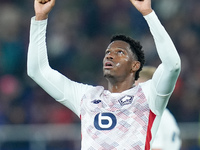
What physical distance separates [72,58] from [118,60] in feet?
19.7

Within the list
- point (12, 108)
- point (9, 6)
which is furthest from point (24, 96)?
point (9, 6)

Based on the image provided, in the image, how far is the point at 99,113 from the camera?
183 inches

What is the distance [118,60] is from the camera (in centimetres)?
479

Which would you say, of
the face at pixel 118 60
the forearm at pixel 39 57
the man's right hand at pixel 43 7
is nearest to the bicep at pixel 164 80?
the face at pixel 118 60

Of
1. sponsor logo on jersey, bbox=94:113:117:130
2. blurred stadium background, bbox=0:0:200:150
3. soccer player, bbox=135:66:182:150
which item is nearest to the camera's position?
sponsor logo on jersey, bbox=94:113:117:130

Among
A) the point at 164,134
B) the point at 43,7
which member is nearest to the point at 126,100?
the point at 43,7

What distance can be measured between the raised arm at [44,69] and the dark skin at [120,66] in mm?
261

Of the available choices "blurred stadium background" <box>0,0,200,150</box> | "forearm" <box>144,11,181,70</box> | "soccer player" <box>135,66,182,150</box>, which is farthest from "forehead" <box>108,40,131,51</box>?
"blurred stadium background" <box>0,0,200,150</box>

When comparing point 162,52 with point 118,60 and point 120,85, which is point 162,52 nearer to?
point 118,60

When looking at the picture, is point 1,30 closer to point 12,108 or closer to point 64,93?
point 12,108

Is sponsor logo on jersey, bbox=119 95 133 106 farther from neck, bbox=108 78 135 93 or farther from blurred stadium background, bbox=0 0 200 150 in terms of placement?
blurred stadium background, bbox=0 0 200 150

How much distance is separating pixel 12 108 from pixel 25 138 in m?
1.16

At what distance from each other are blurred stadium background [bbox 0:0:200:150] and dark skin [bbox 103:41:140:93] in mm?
4096

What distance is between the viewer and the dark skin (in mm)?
4762
